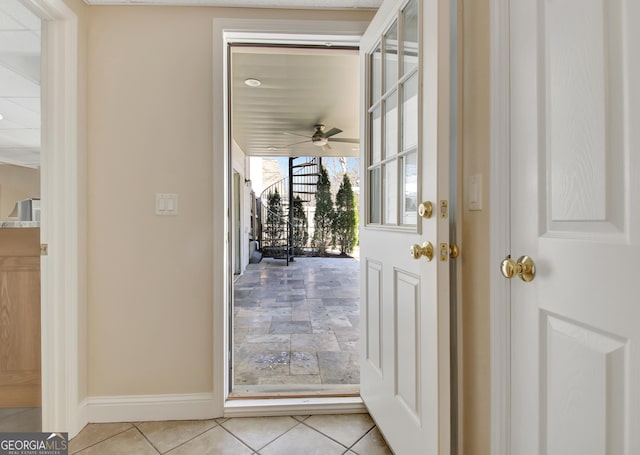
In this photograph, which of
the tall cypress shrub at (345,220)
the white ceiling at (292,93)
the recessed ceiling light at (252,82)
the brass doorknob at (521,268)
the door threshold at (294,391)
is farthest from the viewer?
the tall cypress shrub at (345,220)

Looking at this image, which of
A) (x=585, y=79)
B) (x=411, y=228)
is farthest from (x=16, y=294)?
(x=585, y=79)

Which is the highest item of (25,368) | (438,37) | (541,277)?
(438,37)

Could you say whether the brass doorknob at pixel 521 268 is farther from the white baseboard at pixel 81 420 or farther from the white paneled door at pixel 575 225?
the white baseboard at pixel 81 420

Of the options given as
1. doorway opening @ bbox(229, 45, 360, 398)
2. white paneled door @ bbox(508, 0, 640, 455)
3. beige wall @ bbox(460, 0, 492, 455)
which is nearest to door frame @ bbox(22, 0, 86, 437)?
doorway opening @ bbox(229, 45, 360, 398)

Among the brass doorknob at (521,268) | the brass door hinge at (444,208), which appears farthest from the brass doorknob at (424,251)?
the brass doorknob at (521,268)

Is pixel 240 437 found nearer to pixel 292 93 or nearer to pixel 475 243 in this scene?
pixel 475 243

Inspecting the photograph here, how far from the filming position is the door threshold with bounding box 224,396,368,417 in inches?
66.5

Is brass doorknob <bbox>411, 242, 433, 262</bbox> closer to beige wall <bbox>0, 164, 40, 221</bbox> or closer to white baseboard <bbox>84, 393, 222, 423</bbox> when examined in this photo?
white baseboard <bbox>84, 393, 222, 423</bbox>

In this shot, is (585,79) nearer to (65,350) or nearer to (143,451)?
(143,451)

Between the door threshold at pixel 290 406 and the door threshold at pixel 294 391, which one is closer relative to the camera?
the door threshold at pixel 290 406

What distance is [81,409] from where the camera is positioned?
1.61m

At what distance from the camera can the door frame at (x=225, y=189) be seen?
169 centimetres

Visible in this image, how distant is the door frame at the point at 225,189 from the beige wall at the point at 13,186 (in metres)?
0.91

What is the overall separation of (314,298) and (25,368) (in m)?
3.04
